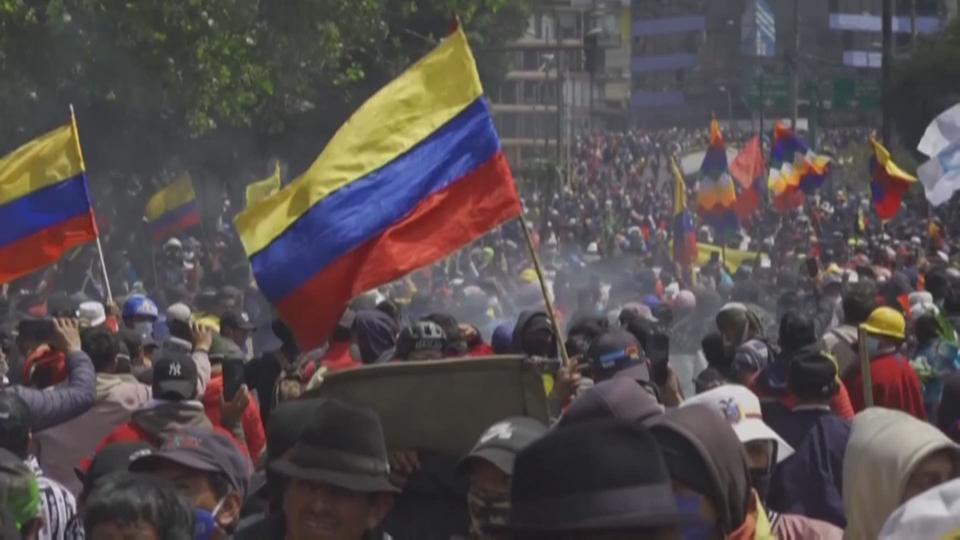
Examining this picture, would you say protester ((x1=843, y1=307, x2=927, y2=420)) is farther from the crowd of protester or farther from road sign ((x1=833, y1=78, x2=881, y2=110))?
road sign ((x1=833, y1=78, x2=881, y2=110))

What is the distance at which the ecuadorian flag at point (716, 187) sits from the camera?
3077cm

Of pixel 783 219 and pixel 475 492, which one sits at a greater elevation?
pixel 475 492

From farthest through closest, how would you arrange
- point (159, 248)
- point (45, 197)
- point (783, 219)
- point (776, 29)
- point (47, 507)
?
point (776, 29), point (783, 219), point (159, 248), point (45, 197), point (47, 507)

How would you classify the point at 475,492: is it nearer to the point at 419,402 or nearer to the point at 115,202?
the point at 419,402

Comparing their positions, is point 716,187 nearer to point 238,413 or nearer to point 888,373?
point 888,373

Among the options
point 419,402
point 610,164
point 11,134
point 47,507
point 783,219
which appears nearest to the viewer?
point 419,402

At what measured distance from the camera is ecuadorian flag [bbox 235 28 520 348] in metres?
8.45

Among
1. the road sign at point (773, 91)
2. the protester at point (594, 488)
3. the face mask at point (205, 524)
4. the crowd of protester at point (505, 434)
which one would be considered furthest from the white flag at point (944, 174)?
the road sign at point (773, 91)

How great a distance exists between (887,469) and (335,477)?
3.75 ft

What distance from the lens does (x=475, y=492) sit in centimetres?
530

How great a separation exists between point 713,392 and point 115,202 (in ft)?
101

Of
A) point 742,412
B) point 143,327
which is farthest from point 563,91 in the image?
point 742,412

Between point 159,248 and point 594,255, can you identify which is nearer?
point 159,248

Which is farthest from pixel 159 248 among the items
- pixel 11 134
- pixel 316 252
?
pixel 316 252
